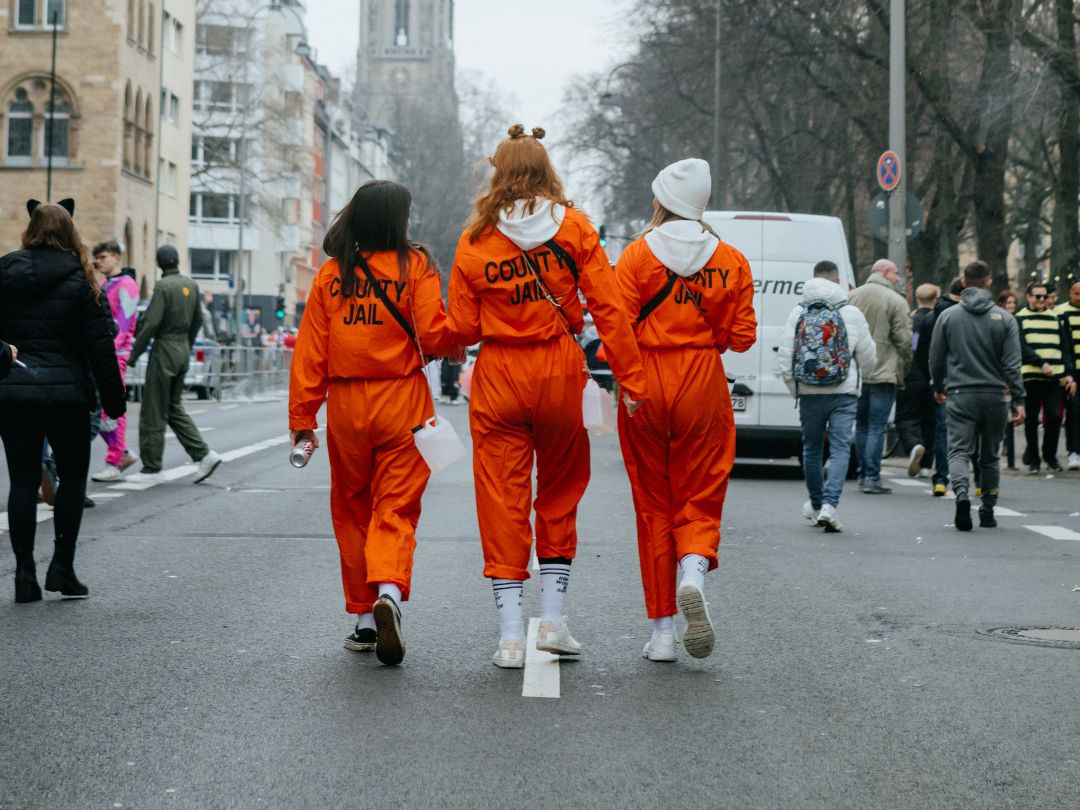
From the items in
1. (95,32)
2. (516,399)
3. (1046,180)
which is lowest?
(516,399)

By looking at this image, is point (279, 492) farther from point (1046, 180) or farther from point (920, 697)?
point (1046, 180)

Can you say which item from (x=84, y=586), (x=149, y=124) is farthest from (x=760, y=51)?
(x=149, y=124)

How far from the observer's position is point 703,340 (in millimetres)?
7238

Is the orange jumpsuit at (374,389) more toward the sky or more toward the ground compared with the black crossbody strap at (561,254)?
more toward the ground

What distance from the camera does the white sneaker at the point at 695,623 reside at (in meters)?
6.75

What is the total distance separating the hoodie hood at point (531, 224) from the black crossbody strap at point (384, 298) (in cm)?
52


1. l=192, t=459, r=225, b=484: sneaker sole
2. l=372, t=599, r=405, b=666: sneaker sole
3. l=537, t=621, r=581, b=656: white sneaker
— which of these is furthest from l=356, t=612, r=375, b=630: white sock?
l=192, t=459, r=225, b=484: sneaker sole

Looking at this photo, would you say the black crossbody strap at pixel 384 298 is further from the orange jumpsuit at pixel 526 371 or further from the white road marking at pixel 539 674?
the white road marking at pixel 539 674

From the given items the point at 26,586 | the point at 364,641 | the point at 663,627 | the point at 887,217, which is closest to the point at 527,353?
the point at 663,627

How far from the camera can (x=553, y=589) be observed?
6961mm

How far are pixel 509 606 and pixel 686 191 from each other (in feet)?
5.85

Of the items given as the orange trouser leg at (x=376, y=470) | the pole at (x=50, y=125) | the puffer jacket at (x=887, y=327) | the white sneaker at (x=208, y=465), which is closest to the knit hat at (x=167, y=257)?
the white sneaker at (x=208, y=465)

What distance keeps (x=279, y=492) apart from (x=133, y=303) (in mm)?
1914

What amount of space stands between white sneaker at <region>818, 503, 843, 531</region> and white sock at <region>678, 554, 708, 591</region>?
547 centimetres
